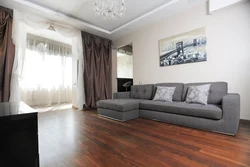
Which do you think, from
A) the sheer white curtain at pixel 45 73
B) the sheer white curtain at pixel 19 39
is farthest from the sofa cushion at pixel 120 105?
the sheer white curtain at pixel 45 73

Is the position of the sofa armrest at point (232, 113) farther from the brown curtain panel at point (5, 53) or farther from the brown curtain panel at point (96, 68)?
the brown curtain panel at point (5, 53)

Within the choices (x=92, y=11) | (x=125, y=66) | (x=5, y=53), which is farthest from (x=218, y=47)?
(x=5, y=53)

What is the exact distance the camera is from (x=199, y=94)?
231 centimetres

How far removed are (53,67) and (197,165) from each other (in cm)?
544

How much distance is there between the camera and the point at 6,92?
265 cm

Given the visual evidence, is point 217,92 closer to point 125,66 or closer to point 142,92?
point 142,92

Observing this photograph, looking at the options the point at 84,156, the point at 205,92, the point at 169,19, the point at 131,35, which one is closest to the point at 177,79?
the point at 205,92

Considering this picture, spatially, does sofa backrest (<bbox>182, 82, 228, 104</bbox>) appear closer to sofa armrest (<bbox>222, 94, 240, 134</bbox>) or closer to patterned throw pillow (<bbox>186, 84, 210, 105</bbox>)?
patterned throw pillow (<bbox>186, 84, 210, 105</bbox>)

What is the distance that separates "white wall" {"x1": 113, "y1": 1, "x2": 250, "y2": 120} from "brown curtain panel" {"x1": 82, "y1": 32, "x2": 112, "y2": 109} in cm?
197

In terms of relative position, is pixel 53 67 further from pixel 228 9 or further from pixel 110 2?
pixel 228 9

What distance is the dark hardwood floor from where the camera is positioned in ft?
4.08

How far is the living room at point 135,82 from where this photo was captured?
1311mm

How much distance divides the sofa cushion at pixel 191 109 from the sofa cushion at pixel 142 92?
1.93ft

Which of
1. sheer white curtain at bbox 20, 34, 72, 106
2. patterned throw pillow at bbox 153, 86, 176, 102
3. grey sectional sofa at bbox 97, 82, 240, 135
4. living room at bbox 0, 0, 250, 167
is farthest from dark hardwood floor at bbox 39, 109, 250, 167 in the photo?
sheer white curtain at bbox 20, 34, 72, 106
